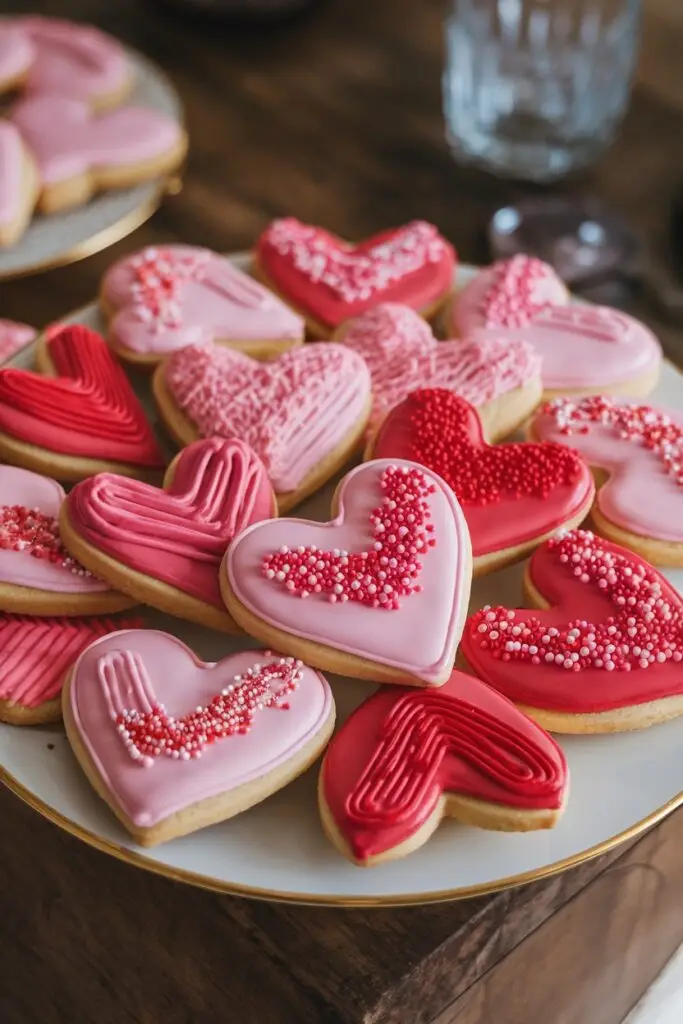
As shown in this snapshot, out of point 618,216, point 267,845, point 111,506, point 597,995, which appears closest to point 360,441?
point 111,506

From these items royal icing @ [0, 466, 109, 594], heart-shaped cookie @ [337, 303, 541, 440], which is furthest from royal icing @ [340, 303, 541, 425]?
royal icing @ [0, 466, 109, 594]

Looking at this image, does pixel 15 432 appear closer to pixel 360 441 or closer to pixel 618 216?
pixel 360 441

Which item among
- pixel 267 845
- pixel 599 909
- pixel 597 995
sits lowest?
pixel 597 995

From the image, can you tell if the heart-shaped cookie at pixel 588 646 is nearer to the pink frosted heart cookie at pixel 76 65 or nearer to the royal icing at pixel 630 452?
the royal icing at pixel 630 452

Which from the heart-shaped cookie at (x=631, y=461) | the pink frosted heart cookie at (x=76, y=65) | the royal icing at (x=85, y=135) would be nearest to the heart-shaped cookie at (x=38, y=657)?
the heart-shaped cookie at (x=631, y=461)

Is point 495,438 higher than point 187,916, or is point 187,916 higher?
point 495,438

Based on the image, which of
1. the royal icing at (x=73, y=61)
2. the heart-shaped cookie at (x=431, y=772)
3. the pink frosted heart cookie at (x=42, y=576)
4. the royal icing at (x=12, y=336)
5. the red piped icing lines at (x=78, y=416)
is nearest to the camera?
the heart-shaped cookie at (x=431, y=772)

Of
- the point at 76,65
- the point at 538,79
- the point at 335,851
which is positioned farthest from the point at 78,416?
the point at 538,79

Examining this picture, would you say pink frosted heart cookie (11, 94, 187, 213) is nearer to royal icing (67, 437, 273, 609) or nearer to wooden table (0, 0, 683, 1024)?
wooden table (0, 0, 683, 1024)
